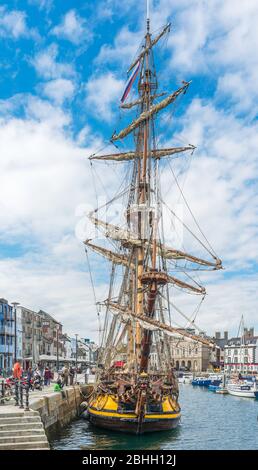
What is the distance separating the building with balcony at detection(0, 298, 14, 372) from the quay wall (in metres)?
29.9

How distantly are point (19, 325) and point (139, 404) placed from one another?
60355mm

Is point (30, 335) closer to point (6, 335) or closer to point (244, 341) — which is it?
point (6, 335)

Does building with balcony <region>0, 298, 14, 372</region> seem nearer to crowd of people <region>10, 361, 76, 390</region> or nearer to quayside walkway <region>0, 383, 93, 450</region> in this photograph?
crowd of people <region>10, 361, 76, 390</region>

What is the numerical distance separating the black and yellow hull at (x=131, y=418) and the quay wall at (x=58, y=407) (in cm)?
215

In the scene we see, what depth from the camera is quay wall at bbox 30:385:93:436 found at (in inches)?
964

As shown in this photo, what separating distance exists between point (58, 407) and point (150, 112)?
957 inches

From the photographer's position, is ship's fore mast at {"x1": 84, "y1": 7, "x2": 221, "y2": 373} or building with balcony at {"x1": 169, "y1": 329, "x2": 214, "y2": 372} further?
building with balcony at {"x1": 169, "y1": 329, "x2": 214, "y2": 372}

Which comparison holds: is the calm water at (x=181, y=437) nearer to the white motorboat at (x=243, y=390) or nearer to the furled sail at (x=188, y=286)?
the furled sail at (x=188, y=286)

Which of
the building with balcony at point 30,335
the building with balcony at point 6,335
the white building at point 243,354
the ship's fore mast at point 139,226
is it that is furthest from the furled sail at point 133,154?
the white building at point 243,354

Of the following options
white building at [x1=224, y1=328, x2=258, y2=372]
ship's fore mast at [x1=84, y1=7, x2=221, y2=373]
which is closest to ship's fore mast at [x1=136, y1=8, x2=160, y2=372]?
ship's fore mast at [x1=84, y1=7, x2=221, y2=373]

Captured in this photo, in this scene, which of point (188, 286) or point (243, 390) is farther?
point (243, 390)

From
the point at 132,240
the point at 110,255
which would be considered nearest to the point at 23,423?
the point at 132,240

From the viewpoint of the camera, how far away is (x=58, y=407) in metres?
30.3
